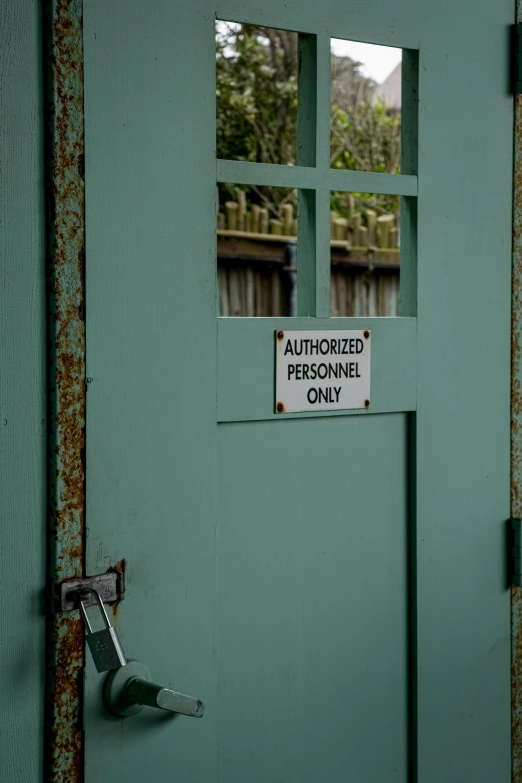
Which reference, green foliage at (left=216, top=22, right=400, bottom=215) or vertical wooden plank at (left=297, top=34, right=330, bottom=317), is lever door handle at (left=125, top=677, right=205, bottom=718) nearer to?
vertical wooden plank at (left=297, top=34, right=330, bottom=317)

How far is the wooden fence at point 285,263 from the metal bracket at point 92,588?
391 centimetres

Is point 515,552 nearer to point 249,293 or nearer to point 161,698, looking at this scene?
point 161,698

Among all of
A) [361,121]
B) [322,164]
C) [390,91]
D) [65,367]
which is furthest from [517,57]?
[390,91]

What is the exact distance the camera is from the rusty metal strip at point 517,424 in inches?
67.3

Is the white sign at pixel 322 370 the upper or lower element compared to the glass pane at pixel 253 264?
lower

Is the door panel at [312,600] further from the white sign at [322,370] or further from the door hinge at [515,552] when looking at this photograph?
the door hinge at [515,552]

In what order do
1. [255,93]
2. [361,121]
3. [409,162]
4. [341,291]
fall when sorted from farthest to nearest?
[361,121] < [255,93] < [341,291] < [409,162]

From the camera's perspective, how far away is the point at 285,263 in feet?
17.8

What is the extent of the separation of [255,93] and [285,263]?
1.73 m

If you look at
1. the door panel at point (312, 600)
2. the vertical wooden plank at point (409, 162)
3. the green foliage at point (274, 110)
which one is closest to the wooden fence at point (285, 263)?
the green foliage at point (274, 110)

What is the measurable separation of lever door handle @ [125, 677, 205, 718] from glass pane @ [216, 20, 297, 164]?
212 inches

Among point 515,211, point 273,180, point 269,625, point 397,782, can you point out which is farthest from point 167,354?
point 397,782

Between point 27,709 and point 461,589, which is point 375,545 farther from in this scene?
point 27,709

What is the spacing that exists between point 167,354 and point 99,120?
36cm
